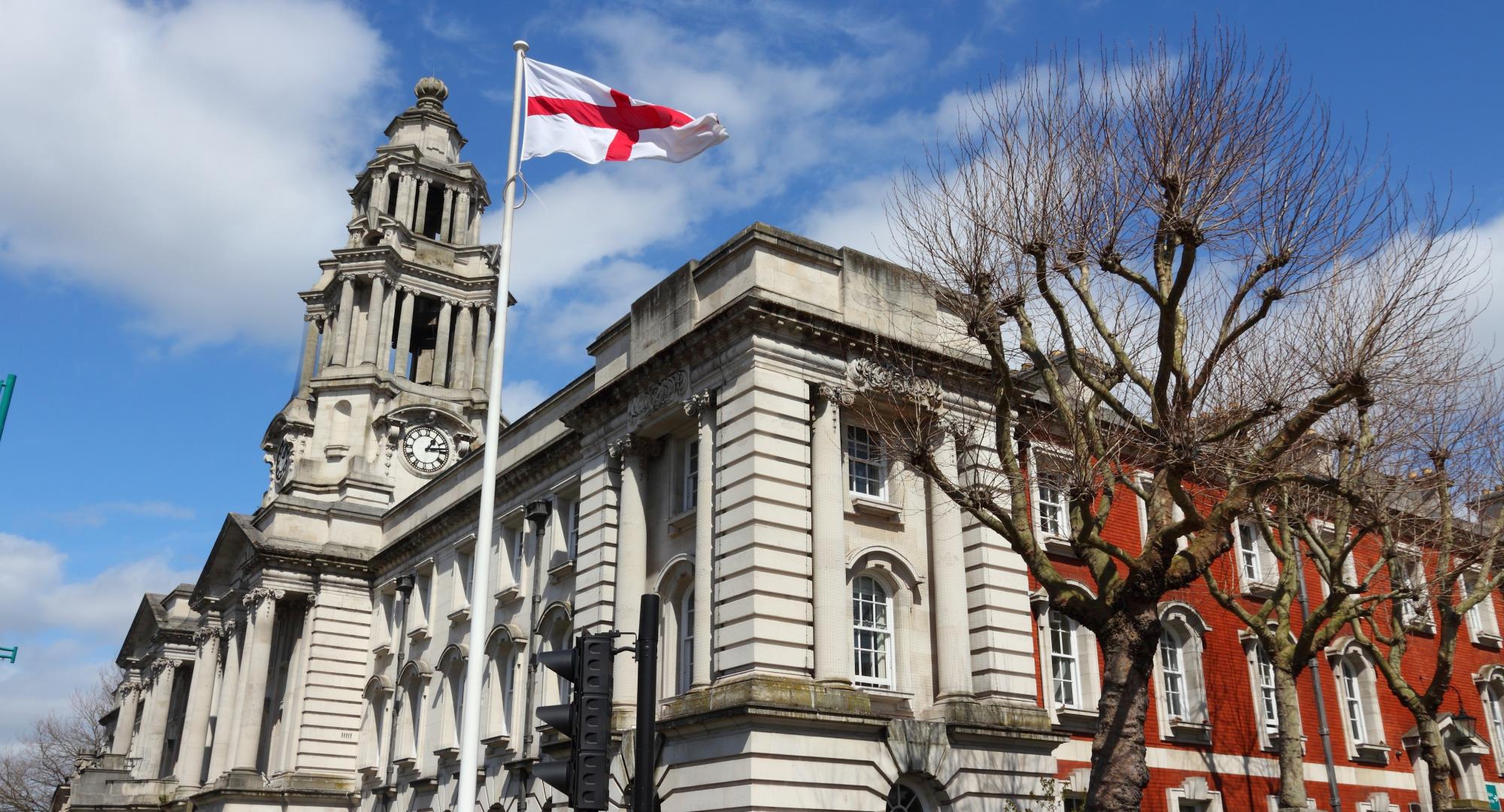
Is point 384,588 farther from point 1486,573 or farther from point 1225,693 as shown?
point 1486,573

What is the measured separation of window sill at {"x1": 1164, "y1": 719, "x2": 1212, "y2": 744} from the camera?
2850 cm

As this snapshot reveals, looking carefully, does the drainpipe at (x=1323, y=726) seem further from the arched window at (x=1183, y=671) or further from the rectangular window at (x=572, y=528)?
the rectangular window at (x=572, y=528)

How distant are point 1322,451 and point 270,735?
116ft

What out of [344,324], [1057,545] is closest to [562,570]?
[1057,545]

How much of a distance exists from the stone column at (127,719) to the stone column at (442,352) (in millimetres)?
22195

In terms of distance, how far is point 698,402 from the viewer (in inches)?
989

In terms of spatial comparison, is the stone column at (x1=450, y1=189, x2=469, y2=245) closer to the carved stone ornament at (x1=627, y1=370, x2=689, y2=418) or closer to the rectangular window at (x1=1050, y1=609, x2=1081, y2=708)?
the carved stone ornament at (x1=627, y1=370, x2=689, y2=418)

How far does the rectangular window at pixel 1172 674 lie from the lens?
29406 mm

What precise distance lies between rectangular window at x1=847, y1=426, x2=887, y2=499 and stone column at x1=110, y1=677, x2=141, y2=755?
4729cm

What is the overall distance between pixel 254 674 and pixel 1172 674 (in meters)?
29.2

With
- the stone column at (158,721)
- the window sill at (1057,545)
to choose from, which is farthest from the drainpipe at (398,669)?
the window sill at (1057,545)

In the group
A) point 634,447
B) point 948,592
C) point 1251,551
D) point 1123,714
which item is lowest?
point 1123,714

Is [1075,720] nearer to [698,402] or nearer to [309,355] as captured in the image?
[698,402]

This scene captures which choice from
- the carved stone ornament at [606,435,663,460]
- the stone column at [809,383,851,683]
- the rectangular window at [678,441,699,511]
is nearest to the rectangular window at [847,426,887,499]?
the stone column at [809,383,851,683]
